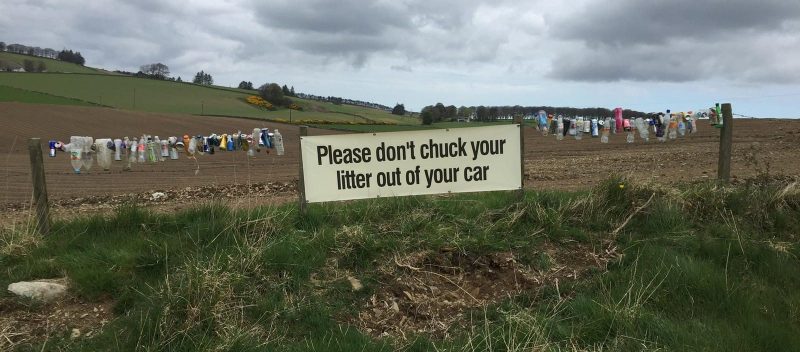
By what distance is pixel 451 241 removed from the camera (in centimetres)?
539

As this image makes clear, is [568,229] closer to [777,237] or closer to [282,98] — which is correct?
[777,237]

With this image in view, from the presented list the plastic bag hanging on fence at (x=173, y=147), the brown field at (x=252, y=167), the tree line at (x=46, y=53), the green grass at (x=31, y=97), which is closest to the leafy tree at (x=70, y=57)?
the tree line at (x=46, y=53)

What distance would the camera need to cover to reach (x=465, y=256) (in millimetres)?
5312

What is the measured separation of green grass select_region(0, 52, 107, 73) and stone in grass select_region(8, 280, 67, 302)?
7264cm

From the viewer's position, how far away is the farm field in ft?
169

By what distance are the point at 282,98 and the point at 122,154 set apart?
46.1 meters

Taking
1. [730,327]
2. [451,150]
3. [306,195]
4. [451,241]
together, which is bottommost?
[730,327]

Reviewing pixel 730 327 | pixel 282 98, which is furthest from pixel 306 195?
pixel 282 98

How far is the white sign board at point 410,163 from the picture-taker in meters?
6.02

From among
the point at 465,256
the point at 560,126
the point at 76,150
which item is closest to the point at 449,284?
the point at 465,256

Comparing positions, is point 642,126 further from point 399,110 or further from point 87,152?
point 399,110

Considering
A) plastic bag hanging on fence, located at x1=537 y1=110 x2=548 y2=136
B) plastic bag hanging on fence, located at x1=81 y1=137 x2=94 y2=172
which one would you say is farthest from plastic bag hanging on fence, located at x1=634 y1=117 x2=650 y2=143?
plastic bag hanging on fence, located at x1=81 y1=137 x2=94 y2=172

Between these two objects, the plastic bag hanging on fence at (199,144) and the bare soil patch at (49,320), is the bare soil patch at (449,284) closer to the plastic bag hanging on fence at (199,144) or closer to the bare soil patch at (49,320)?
the bare soil patch at (49,320)

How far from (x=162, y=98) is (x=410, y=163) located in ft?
192
